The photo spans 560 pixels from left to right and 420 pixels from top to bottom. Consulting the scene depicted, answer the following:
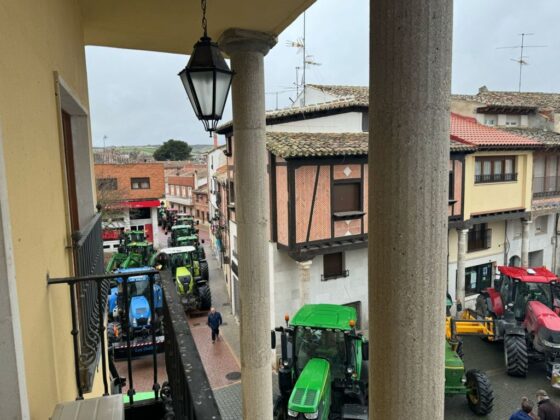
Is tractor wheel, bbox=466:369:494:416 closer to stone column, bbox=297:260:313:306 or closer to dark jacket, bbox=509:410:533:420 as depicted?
dark jacket, bbox=509:410:533:420

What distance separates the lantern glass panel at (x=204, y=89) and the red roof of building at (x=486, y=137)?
1441cm

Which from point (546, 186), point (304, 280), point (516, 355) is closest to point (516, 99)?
point (546, 186)

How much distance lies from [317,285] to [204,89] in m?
10.9

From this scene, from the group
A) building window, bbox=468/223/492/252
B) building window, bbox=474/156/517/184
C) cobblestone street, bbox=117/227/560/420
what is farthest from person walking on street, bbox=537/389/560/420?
building window, bbox=468/223/492/252

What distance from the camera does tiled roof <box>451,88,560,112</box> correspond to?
19.8 meters

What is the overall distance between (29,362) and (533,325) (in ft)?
41.2

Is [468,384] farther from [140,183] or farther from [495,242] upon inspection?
[140,183]

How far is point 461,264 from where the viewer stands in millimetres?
16156

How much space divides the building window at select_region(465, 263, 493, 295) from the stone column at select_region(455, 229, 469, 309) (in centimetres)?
122

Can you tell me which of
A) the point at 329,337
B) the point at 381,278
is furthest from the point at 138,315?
the point at 381,278

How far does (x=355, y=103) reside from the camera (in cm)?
1406

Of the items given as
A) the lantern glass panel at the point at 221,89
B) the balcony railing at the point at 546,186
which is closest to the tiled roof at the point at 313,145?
the lantern glass panel at the point at 221,89

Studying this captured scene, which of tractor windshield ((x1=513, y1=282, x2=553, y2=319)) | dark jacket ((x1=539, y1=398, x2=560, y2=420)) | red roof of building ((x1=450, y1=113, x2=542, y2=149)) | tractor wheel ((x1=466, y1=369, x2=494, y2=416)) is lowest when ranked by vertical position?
tractor wheel ((x1=466, y1=369, x2=494, y2=416))

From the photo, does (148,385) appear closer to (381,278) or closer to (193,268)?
(193,268)
